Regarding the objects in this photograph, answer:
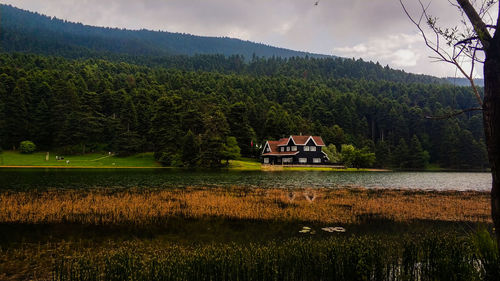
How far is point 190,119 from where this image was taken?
8412 centimetres

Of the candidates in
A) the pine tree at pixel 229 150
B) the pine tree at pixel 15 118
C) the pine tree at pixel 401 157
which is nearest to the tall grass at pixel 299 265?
the pine tree at pixel 229 150

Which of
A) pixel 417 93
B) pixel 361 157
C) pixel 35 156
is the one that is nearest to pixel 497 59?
pixel 361 157

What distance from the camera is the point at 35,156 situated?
240 feet

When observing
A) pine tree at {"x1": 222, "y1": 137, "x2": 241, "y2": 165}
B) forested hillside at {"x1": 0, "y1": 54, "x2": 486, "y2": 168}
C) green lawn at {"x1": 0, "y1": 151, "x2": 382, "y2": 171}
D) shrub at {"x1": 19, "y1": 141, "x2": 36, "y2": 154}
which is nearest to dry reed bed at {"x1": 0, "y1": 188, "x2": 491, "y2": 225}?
green lawn at {"x1": 0, "y1": 151, "x2": 382, "y2": 171}

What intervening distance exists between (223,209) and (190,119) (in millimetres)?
67903

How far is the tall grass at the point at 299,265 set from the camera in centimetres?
684

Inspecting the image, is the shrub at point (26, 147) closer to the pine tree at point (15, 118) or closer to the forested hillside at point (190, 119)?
the pine tree at point (15, 118)

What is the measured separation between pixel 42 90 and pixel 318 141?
81164mm

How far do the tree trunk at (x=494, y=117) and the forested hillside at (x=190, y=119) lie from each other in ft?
228

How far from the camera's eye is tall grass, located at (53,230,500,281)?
269 inches

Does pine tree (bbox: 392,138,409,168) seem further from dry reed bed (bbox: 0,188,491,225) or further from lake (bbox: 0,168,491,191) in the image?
→ dry reed bed (bbox: 0,188,491,225)

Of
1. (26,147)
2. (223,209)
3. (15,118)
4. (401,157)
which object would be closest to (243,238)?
(223,209)

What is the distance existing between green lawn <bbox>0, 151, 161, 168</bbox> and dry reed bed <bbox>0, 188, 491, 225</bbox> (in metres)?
51.5

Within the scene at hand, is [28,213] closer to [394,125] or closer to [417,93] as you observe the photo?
[394,125]
